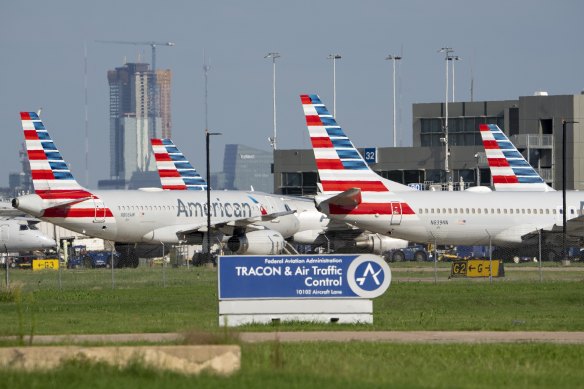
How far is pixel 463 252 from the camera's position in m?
86.7

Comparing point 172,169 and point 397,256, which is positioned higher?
point 172,169

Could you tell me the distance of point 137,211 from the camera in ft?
219

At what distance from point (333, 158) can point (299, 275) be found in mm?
32052

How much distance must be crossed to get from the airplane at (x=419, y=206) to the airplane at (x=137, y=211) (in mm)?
5879

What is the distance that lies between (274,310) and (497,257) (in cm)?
4050

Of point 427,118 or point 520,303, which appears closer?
point 520,303

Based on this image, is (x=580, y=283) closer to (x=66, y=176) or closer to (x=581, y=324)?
(x=581, y=324)

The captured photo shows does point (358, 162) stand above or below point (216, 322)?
above

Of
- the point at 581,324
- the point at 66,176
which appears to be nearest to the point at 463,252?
the point at 66,176

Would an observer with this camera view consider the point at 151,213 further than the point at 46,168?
Yes

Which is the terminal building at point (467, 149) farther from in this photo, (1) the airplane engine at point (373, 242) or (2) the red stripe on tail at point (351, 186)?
(2) the red stripe on tail at point (351, 186)

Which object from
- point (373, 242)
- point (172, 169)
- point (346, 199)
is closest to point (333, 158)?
point (346, 199)

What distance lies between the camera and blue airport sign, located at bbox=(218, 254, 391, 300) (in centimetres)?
2794

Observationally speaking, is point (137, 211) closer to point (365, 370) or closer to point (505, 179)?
point (505, 179)
